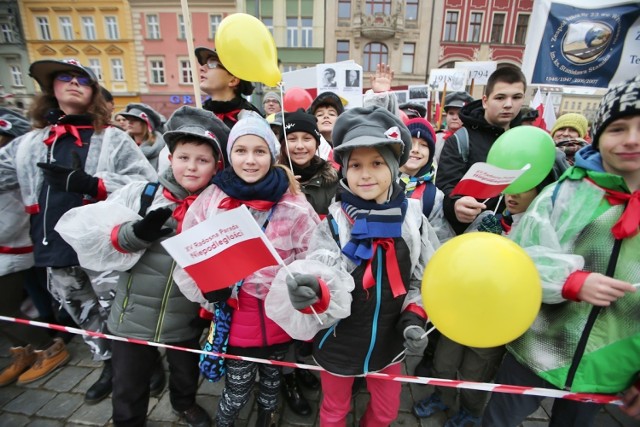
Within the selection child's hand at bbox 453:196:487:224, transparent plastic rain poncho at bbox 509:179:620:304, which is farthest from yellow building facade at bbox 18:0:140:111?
transparent plastic rain poncho at bbox 509:179:620:304

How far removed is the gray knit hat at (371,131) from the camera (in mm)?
1552

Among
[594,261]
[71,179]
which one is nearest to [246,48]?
[71,179]

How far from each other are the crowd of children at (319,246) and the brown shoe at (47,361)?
0.05 feet

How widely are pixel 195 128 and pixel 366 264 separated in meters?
1.33

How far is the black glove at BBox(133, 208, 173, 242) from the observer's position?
1.67 meters

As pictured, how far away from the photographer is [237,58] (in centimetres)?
231

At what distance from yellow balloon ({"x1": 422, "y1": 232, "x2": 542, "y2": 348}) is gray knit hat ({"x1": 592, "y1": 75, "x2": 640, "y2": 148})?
0.79m

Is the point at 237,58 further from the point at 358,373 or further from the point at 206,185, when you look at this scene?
the point at 358,373

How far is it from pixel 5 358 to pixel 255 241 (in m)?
3.37

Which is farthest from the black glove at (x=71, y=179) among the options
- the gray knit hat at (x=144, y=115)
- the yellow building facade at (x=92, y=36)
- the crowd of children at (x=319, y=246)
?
the yellow building facade at (x=92, y=36)

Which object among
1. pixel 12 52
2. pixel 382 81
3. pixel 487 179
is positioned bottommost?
pixel 487 179

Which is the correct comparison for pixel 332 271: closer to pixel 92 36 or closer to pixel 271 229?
pixel 271 229

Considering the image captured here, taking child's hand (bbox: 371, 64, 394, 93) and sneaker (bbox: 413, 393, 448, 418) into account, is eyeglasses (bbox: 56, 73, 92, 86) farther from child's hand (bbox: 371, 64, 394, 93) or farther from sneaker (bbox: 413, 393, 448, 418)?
sneaker (bbox: 413, 393, 448, 418)

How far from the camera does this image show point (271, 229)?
5.96 feet
